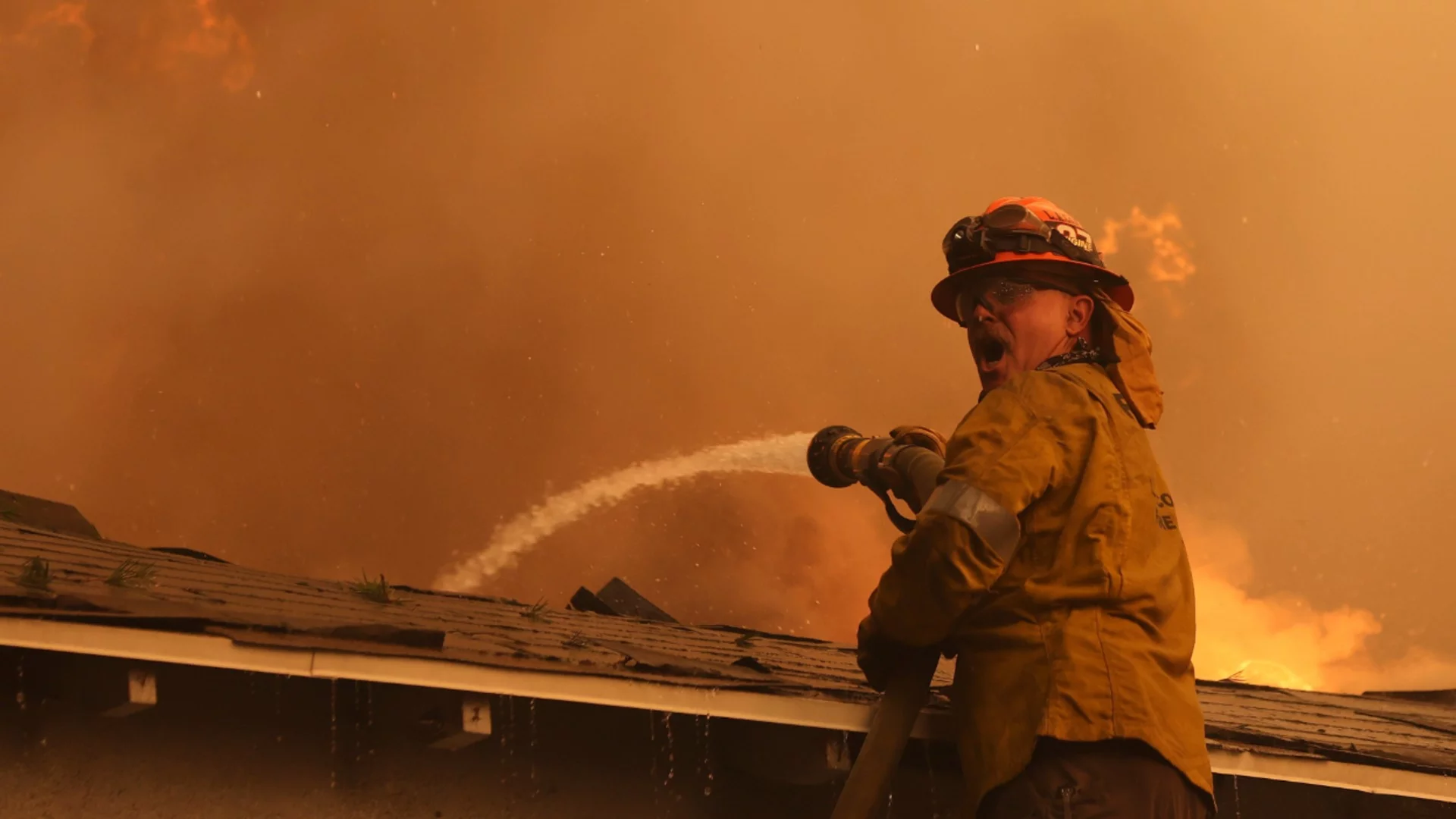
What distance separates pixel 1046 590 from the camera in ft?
9.90

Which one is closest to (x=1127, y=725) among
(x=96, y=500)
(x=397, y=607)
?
(x=397, y=607)

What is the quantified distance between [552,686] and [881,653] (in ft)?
2.85

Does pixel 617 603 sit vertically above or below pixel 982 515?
above

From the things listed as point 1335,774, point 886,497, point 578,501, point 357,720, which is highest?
point 578,501

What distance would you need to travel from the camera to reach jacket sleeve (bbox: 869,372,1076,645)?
292 centimetres

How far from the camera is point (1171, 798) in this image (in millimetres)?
2955

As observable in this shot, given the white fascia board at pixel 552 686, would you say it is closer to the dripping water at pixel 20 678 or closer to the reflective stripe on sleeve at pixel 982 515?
the dripping water at pixel 20 678

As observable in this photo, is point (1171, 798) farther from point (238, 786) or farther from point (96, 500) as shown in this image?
point (96, 500)

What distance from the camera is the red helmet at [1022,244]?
3.65 m

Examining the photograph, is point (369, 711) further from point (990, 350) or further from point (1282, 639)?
point (1282, 639)

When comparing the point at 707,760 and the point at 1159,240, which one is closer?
the point at 707,760

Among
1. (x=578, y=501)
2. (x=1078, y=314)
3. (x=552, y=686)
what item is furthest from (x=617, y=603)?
(x=578, y=501)

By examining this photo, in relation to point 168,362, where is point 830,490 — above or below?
below

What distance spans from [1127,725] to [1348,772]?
1.53m
